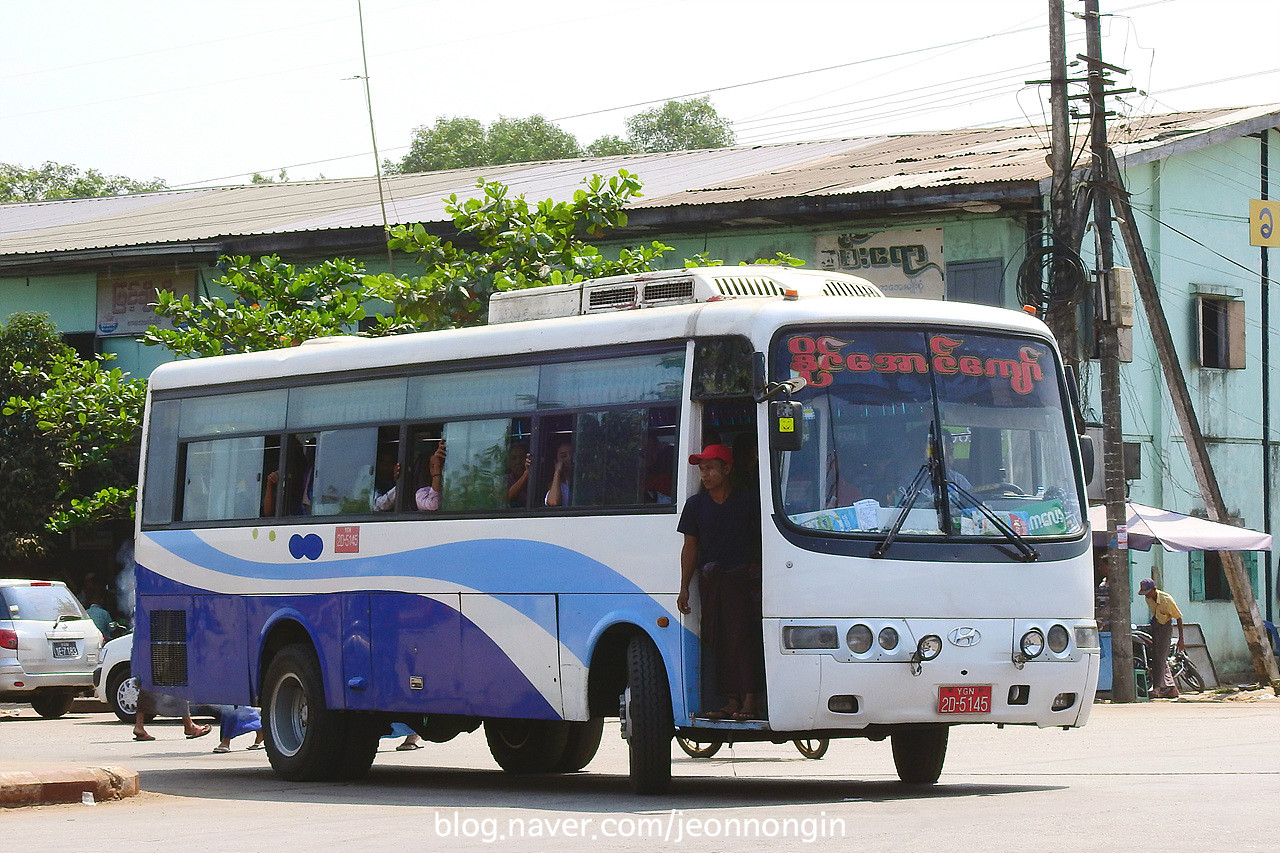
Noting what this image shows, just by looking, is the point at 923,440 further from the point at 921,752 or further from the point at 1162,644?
the point at 1162,644

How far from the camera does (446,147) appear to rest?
3295 inches

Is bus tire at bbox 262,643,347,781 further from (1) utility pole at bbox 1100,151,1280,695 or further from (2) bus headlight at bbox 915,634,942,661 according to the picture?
(1) utility pole at bbox 1100,151,1280,695

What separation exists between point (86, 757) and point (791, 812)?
29.4ft

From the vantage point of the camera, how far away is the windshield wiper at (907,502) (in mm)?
10602

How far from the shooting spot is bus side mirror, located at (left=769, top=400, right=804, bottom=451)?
408 inches

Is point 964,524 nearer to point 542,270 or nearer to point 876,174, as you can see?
point 542,270

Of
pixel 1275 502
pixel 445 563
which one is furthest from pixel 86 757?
pixel 1275 502

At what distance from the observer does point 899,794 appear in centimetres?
1138

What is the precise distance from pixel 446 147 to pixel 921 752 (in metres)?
73.7

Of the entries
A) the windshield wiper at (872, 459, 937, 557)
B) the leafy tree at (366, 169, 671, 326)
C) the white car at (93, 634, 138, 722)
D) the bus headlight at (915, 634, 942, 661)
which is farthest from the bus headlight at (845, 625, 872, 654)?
the white car at (93, 634, 138, 722)

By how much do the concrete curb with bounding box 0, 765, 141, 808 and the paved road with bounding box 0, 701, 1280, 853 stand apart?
0.12 metres

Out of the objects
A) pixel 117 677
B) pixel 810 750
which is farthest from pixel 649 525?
pixel 117 677

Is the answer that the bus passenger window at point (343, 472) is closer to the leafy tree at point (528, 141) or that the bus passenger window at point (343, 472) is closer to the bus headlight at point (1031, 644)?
the bus headlight at point (1031, 644)
